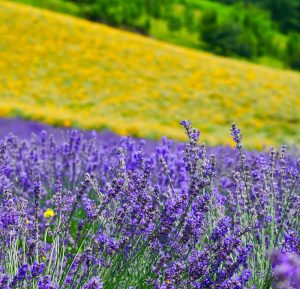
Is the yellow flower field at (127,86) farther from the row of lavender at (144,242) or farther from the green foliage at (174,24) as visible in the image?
the green foliage at (174,24)

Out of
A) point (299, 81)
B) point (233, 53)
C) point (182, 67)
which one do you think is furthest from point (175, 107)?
point (233, 53)

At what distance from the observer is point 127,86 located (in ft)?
57.9

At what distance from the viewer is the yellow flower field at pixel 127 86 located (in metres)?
14.2

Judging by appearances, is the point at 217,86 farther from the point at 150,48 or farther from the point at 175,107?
the point at 150,48

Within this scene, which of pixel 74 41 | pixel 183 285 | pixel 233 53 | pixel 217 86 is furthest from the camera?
pixel 233 53

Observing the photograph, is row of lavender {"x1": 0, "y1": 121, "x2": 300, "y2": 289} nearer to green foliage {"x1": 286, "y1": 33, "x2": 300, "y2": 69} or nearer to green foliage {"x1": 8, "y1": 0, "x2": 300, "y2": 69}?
green foliage {"x1": 8, "y1": 0, "x2": 300, "y2": 69}

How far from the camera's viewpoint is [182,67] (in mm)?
20328

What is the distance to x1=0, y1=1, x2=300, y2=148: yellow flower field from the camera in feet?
46.8

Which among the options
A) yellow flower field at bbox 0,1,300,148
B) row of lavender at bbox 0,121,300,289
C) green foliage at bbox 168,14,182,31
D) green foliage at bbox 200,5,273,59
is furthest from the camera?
green foliage at bbox 168,14,182,31

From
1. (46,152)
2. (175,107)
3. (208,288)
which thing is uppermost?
(208,288)

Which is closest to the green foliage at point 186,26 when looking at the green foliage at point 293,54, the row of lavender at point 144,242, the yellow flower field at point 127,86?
the green foliage at point 293,54

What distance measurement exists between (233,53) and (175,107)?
75.2 ft

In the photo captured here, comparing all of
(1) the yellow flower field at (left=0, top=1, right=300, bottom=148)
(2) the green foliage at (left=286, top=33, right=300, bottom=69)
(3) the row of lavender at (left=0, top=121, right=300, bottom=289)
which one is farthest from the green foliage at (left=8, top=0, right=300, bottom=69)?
(3) the row of lavender at (left=0, top=121, right=300, bottom=289)

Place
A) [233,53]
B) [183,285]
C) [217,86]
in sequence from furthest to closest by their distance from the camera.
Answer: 1. [233,53]
2. [217,86]
3. [183,285]
